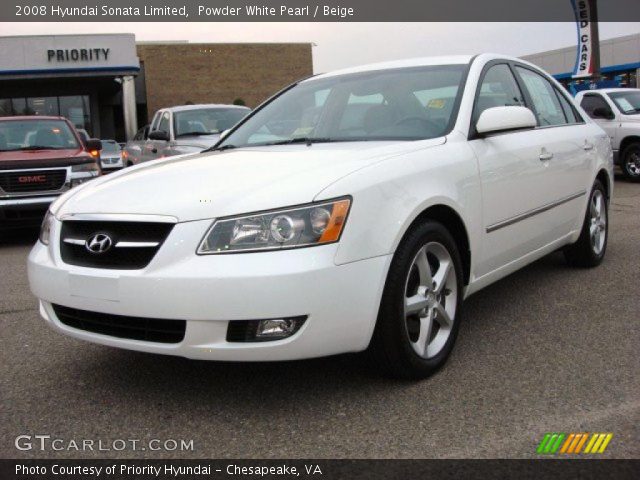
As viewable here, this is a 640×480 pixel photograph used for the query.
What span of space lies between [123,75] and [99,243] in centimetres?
→ 2641

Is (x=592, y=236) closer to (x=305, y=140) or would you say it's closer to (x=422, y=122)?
(x=422, y=122)

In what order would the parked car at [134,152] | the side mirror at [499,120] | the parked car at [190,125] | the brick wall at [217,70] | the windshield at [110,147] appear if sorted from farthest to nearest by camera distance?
1. the brick wall at [217,70]
2. the windshield at [110,147]
3. the parked car at [134,152]
4. the parked car at [190,125]
5. the side mirror at [499,120]

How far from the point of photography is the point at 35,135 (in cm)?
→ 905

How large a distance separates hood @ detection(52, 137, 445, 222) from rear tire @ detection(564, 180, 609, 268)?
7.42 ft

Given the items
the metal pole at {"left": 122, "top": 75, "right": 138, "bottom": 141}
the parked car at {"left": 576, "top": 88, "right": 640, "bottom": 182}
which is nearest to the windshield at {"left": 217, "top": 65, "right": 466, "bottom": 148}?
the parked car at {"left": 576, "top": 88, "right": 640, "bottom": 182}

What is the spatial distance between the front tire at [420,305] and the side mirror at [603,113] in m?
10.5

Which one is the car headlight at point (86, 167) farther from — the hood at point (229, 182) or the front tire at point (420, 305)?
the front tire at point (420, 305)

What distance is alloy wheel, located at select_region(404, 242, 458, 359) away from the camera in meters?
3.11

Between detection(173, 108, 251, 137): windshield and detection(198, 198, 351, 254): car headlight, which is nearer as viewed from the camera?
detection(198, 198, 351, 254): car headlight

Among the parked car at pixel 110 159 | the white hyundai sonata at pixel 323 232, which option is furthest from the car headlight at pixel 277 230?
the parked car at pixel 110 159

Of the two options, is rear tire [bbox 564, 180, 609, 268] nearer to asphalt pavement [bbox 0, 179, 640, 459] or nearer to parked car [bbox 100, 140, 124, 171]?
asphalt pavement [bbox 0, 179, 640, 459]

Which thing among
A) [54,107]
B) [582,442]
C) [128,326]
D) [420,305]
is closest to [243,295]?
[128,326]

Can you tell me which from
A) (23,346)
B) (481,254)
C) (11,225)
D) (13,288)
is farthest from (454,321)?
(11,225)

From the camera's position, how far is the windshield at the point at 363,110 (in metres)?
3.75
